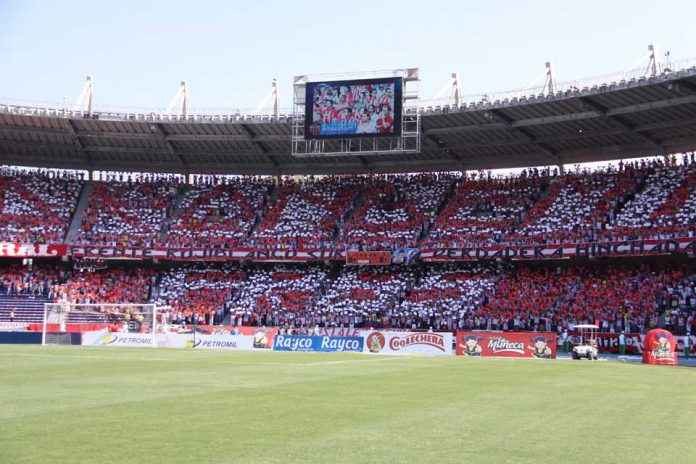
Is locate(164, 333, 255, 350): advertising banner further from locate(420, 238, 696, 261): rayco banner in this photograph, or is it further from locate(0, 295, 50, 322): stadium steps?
locate(420, 238, 696, 261): rayco banner

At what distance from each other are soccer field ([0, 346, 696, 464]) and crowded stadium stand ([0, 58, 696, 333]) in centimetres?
2627

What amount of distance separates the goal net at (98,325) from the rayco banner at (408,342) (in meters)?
13.2

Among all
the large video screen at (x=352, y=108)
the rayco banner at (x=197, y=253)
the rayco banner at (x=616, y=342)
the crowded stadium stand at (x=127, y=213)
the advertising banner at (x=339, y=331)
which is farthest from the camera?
the crowded stadium stand at (x=127, y=213)

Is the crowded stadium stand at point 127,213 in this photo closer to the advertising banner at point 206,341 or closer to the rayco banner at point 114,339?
the rayco banner at point 114,339

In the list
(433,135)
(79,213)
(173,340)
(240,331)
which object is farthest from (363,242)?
(79,213)

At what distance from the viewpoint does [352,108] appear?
178ft

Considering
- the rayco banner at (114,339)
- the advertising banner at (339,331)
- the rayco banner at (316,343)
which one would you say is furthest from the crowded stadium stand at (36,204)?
the rayco banner at (316,343)

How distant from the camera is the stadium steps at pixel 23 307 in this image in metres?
55.6

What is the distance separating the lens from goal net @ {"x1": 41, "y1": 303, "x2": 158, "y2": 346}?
46.9 metres

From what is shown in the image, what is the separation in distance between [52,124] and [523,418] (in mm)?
54314

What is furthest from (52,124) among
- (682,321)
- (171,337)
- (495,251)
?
(682,321)

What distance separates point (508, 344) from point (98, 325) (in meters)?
25.4

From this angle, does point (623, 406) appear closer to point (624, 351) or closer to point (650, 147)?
point (624, 351)

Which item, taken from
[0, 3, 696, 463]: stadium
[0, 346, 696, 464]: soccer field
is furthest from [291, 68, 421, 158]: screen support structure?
[0, 346, 696, 464]: soccer field
